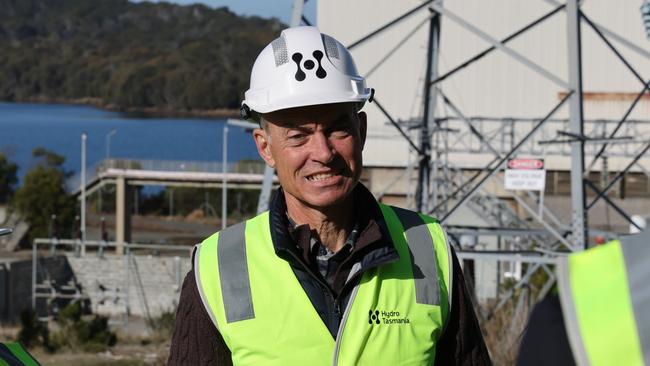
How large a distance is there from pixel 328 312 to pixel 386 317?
0.13 m

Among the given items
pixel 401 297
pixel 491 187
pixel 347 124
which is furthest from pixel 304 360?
pixel 491 187

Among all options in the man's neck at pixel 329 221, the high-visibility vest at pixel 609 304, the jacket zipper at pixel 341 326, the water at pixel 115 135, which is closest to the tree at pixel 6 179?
the water at pixel 115 135

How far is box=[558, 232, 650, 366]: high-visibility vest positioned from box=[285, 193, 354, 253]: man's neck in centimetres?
151

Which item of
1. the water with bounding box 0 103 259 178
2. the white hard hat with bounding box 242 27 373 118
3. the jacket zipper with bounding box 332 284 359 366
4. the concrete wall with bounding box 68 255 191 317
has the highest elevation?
the water with bounding box 0 103 259 178

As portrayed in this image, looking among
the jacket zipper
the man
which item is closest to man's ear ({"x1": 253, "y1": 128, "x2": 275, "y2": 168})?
the man

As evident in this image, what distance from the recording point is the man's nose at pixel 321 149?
291 centimetres

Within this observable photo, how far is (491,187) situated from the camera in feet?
103

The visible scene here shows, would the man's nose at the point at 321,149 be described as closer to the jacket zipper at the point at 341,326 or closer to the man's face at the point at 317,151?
the man's face at the point at 317,151

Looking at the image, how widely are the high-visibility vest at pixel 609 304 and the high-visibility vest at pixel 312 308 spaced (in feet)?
4.29

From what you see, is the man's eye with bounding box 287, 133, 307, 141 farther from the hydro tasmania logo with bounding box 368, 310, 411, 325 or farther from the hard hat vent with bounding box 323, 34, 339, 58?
the hydro tasmania logo with bounding box 368, 310, 411, 325

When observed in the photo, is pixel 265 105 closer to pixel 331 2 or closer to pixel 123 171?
pixel 331 2

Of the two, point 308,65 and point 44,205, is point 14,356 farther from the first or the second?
point 44,205

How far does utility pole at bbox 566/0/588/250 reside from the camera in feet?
40.0

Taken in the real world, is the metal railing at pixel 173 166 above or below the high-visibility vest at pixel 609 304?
above
